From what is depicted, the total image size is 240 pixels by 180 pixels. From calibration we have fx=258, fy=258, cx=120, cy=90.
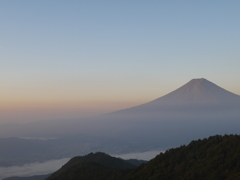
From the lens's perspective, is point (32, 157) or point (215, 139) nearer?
point (215, 139)

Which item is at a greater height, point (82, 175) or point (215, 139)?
point (215, 139)

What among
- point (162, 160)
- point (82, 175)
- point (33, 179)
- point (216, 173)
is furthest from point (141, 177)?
point (33, 179)

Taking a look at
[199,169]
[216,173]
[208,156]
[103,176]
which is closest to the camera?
[216,173]

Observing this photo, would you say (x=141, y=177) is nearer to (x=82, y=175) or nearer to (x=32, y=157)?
(x=82, y=175)

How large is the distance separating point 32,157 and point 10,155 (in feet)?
56.4

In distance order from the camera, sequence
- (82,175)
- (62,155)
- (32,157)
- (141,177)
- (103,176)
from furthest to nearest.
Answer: (62,155)
(32,157)
(82,175)
(103,176)
(141,177)

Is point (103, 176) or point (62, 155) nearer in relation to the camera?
point (103, 176)

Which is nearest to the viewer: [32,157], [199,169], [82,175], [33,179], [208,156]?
[199,169]

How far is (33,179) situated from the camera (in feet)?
252

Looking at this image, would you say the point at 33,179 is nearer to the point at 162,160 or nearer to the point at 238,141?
the point at 162,160

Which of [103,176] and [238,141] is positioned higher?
[238,141]

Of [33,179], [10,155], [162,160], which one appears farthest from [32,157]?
[162,160]

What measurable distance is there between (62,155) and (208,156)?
18117 centimetres

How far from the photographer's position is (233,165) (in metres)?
17.3
